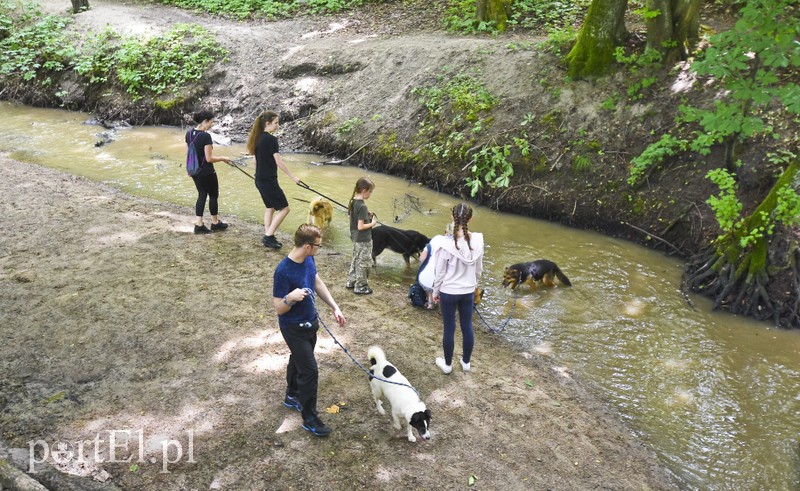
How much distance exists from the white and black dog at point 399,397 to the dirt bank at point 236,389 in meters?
0.20

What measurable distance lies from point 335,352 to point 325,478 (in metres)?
2.01

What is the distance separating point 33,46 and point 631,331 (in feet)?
73.6

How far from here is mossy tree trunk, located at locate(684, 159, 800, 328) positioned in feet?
27.4

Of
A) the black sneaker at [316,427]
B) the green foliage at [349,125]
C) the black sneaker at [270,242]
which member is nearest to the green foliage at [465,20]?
the green foliage at [349,125]

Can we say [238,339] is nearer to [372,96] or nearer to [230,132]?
[372,96]

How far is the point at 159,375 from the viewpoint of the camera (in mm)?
5965

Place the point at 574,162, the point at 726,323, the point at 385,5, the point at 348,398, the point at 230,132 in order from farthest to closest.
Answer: the point at 385,5
the point at 230,132
the point at 574,162
the point at 726,323
the point at 348,398

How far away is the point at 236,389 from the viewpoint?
5.82 meters

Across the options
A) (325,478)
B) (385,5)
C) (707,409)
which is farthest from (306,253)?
(385,5)

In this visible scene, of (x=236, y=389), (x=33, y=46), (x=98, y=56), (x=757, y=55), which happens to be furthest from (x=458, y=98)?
(x=33, y=46)

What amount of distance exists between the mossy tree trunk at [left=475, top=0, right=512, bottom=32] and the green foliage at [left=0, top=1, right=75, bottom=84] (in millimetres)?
14087

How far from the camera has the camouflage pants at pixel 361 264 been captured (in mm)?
8164

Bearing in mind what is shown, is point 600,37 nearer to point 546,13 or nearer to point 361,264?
point 546,13

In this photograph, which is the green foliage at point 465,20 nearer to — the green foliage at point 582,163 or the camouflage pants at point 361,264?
the green foliage at point 582,163
